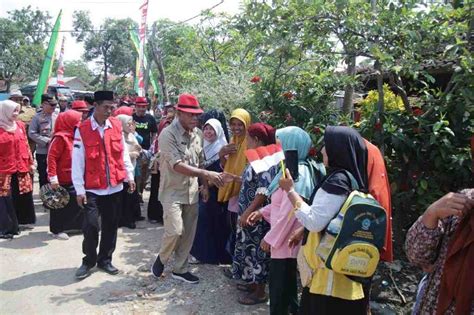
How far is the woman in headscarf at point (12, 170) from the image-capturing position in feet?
17.1

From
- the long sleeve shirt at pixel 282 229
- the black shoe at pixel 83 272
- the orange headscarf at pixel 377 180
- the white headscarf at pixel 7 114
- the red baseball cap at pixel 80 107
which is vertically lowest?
the black shoe at pixel 83 272

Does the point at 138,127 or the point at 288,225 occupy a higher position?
the point at 138,127

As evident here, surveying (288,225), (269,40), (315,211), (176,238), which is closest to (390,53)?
(269,40)

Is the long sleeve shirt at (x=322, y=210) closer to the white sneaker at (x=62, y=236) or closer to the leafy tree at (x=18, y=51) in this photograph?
the white sneaker at (x=62, y=236)

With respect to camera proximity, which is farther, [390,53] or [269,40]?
[269,40]

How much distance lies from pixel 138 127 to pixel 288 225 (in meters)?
4.23

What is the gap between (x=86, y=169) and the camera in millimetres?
4238

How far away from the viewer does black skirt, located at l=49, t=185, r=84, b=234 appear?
5.60 m

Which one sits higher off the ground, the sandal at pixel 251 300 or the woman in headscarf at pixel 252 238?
the woman in headscarf at pixel 252 238

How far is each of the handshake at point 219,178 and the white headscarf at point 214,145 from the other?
0.55 metres

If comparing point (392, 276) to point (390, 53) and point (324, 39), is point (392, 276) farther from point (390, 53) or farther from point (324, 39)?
point (324, 39)

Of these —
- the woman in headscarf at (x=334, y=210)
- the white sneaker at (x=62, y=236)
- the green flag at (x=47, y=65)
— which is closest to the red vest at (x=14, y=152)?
the white sneaker at (x=62, y=236)

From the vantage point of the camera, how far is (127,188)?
19.6 feet

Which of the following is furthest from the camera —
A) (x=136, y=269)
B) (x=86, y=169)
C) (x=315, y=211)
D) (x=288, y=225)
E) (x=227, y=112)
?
(x=227, y=112)
